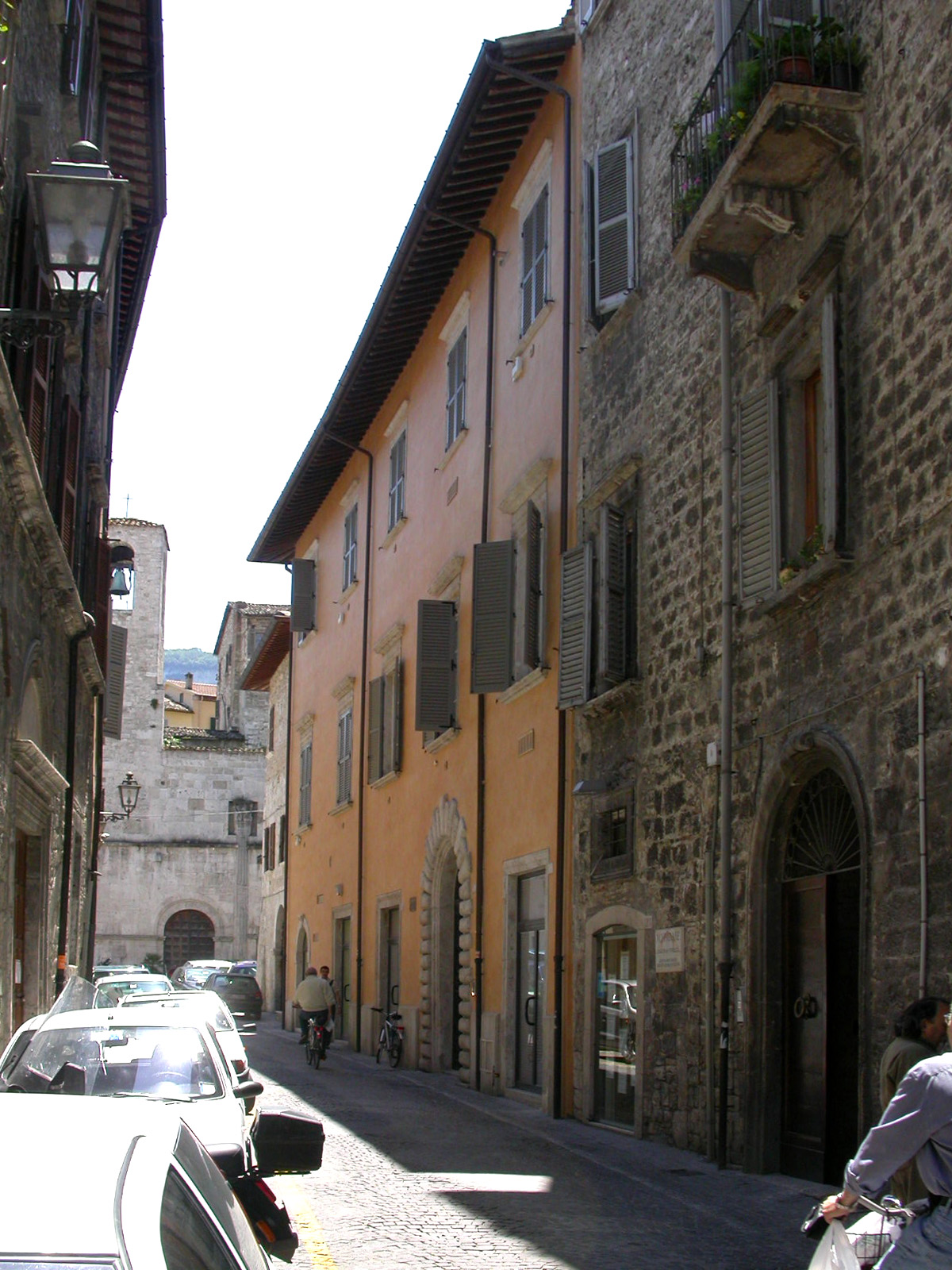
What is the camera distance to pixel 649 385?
15.1 meters

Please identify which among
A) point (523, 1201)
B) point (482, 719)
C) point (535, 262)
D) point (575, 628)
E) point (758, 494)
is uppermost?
point (535, 262)

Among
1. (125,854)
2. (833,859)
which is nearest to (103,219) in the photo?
(833,859)

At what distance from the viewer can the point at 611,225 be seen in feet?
53.2

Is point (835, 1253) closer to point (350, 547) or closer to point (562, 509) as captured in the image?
point (562, 509)

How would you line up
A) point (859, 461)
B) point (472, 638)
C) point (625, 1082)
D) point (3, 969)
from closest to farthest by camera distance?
point (859, 461) → point (3, 969) → point (625, 1082) → point (472, 638)

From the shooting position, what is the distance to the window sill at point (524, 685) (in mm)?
17375

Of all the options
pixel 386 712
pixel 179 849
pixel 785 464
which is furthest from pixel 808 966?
pixel 179 849

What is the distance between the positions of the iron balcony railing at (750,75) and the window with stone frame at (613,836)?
204 inches

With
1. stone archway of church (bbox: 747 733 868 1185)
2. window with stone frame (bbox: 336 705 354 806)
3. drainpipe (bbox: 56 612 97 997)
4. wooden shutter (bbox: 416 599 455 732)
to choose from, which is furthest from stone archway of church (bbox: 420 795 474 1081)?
stone archway of church (bbox: 747 733 868 1185)

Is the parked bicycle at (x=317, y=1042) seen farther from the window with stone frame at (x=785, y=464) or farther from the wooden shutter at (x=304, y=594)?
the window with stone frame at (x=785, y=464)

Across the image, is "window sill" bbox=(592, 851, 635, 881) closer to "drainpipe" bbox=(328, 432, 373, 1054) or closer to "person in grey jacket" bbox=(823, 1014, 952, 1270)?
"person in grey jacket" bbox=(823, 1014, 952, 1270)

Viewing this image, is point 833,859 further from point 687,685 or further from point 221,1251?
point 221,1251

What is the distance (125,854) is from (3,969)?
1617 inches

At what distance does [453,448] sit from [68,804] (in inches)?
289
